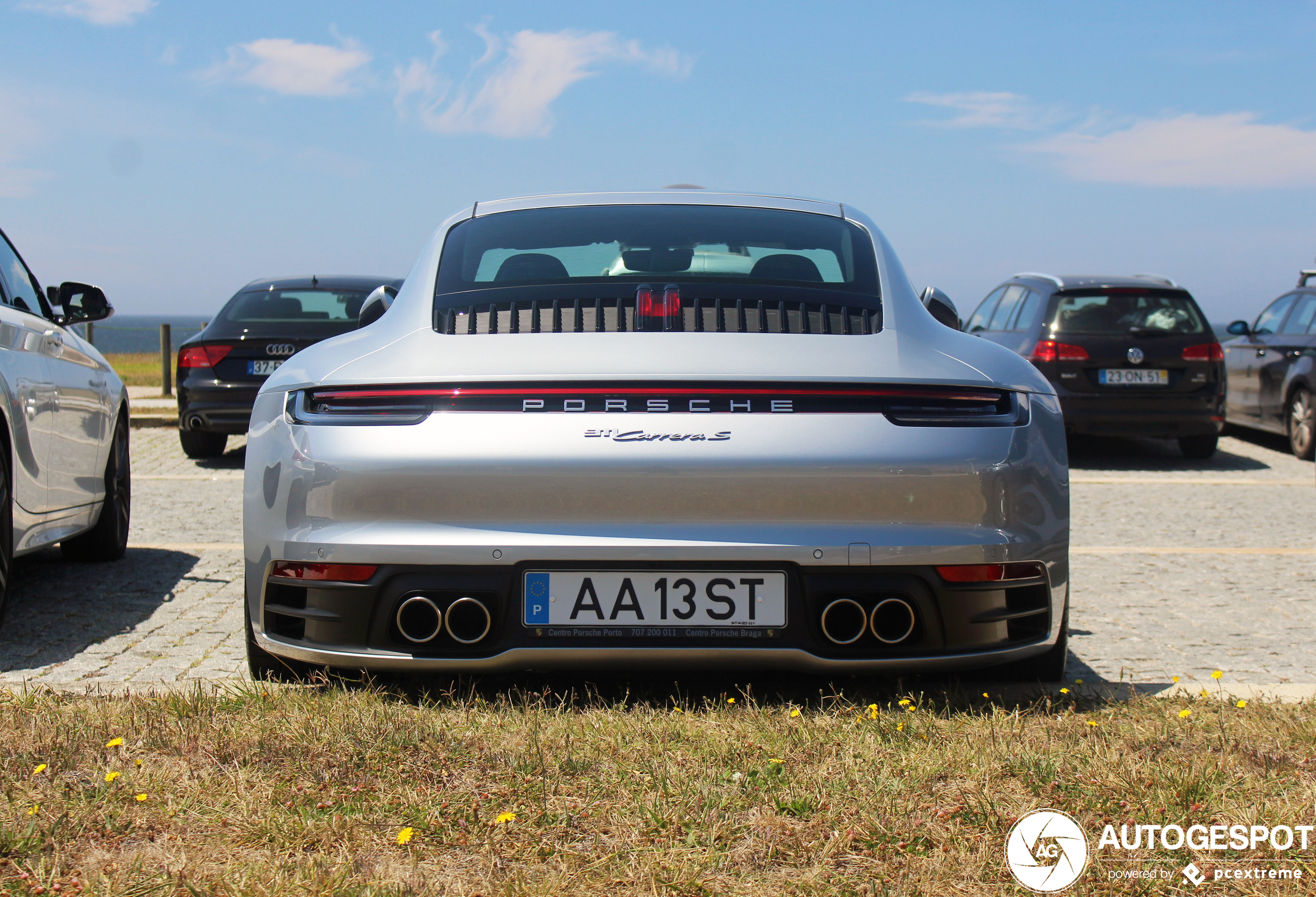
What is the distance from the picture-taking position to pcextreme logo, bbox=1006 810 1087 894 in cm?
238

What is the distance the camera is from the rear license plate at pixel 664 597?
10.6 ft

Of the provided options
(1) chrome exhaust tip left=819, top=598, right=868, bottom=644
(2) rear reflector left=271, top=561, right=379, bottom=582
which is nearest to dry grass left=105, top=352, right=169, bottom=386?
(2) rear reflector left=271, top=561, right=379, bottom=582

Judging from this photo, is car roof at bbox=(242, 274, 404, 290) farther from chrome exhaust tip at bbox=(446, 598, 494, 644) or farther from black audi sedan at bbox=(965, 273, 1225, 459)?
chrome exhaust tip at bbox=(446, 598, 494, 644)

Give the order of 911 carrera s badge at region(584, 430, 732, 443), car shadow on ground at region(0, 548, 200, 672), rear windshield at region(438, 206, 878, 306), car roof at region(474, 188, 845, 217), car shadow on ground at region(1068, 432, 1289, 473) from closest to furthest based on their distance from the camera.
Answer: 1. 911 carrera s badge at region(584, 430, 732, 443)
2. rear windshield at region(438, 206, 878, 306)
3. car roof at region(474, 188, 845, 217)
4. car shadow on ground at region(0, 548, 200, 672)
5. car shadow on ground at region(1068, 432, 1289, 473)

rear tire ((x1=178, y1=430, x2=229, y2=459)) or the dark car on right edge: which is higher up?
the dark car on right edge

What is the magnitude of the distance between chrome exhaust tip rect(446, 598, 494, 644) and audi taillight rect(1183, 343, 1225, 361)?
9.69 m

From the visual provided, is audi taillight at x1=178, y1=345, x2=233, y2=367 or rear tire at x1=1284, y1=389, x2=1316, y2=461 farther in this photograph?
rear tire at x1=1284, y1=389, x2=1316, y2=461

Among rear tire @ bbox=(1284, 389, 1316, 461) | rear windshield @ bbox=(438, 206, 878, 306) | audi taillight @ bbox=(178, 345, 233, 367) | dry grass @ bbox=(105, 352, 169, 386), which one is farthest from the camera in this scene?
dry grass @ bbox=(105, 352, 169, 386)

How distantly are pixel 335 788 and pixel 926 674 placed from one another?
203 cm

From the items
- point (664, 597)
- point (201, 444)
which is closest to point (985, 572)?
point (664, 597)

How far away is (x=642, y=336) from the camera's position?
3.41m

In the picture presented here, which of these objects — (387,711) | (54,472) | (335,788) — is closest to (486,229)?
(387,711)

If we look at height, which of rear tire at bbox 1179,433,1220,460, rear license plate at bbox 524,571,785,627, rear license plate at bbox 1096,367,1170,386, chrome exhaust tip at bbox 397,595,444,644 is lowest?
rear tire at bbox 1179,433,1220,460

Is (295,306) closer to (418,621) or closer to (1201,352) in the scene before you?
(1201,352)
